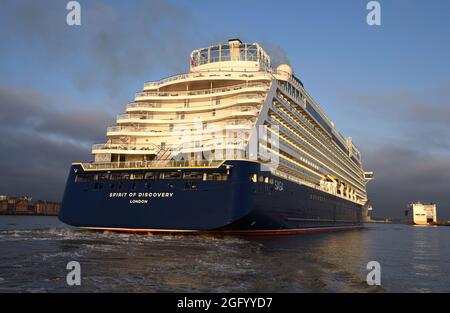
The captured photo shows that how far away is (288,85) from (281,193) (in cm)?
1448

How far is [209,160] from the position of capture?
26422 mm

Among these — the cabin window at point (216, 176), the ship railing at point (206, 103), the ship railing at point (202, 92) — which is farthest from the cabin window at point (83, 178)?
the ship railing at point (202, 92)

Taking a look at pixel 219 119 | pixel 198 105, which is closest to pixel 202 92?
pixel 198 105

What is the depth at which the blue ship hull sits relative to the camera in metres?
25.7

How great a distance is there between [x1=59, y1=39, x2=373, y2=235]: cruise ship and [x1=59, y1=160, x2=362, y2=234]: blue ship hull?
0.07 m

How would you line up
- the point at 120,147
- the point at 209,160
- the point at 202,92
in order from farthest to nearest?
the point at 202,92, the point at 120,147, the point at 209,160

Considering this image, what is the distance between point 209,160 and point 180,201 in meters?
Answer: 3.39

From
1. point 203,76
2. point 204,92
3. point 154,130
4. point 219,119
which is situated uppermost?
point 203,76

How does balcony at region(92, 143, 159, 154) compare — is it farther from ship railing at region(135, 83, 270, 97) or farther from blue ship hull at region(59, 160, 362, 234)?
ship railing at region(135, 83, 270, 97)

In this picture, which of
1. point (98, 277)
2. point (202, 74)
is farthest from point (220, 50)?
point (98, 277)

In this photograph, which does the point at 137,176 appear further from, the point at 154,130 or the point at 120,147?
the point at 154,130

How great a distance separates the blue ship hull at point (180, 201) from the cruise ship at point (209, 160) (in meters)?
0.07

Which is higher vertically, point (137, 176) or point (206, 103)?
point (206, 103)
